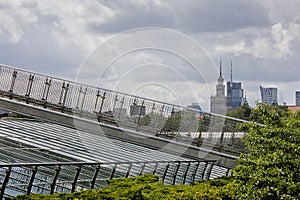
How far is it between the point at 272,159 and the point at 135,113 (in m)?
8.17

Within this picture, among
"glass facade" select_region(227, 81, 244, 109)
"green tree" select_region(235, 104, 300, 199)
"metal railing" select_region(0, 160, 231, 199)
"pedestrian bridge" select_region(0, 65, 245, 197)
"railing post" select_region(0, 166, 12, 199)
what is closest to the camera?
"railing post" select_region(0, 166, 12, 199)

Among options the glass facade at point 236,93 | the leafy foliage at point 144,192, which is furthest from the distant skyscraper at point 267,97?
the glass facade at point 236,93

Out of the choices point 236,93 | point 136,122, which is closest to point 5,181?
point 136,122

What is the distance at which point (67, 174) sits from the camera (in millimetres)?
14961

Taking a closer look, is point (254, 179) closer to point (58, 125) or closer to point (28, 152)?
point (28, 152)

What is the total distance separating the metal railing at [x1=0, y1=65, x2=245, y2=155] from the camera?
21.3m

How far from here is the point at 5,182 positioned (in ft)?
40.5

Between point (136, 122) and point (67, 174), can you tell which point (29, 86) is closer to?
point (136, 122)

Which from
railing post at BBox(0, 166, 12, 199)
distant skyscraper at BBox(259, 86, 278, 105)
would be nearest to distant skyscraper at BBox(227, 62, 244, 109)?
distant skyscraper at BBox(259, 86, 278, 105)

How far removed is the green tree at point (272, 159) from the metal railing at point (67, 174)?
3.81 meters

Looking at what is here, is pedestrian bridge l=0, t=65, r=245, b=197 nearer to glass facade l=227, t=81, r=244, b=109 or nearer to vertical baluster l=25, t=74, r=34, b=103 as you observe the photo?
vertical baluster l=25, t=74, r=34, b=103

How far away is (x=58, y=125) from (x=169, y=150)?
5629 millimetres

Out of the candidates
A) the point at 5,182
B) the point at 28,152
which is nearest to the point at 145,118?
the point at 28,152

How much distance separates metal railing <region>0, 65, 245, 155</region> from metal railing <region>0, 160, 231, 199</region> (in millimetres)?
1827
